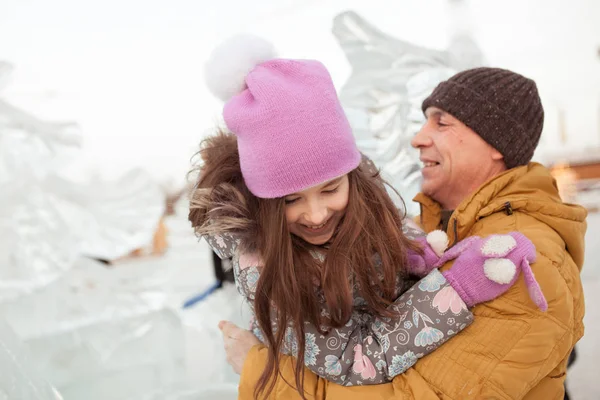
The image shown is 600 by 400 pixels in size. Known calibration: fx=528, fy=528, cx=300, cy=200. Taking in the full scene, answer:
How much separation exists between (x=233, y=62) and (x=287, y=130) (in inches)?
8.1

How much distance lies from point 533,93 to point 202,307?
6.36 ft

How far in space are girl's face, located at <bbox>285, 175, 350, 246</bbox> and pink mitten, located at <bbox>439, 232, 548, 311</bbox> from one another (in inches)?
9.9

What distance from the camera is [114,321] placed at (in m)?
2.06

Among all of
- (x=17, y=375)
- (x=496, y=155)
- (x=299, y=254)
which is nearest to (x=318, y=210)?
(x=299, y=254)

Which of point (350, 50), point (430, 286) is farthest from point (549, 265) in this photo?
point (350, 50)

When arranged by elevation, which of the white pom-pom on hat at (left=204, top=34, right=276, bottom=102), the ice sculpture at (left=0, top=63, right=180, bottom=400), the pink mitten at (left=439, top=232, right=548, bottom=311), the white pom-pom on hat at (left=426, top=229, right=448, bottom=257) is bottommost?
the ice sculpture at (left=0, top=63, right=180, bottom=400)

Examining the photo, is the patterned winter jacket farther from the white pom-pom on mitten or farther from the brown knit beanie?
the brown knit beanie

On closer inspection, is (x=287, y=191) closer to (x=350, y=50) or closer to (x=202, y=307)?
(x=350, y=50)

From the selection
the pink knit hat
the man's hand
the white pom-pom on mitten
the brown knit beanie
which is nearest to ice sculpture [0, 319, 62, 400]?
the man's hand

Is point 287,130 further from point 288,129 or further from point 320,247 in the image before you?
point 320,247

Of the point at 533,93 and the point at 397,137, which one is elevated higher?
the point at 533,93

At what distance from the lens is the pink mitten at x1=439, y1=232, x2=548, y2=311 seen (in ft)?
3.10

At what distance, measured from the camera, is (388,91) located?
6.55ft

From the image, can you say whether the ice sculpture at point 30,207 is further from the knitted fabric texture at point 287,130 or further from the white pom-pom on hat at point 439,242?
the white pom-pom on hat at point 439,242
